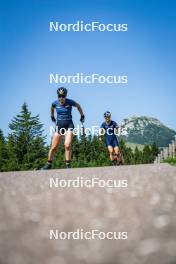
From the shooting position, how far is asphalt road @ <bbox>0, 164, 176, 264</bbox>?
2.15 m

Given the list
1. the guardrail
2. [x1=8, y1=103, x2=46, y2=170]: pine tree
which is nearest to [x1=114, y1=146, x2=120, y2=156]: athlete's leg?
the guardrail

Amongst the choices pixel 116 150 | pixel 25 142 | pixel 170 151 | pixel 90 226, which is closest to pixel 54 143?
pixel 116 150

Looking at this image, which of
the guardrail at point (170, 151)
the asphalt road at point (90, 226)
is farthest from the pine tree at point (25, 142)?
the asphalt road at point (90, 226)

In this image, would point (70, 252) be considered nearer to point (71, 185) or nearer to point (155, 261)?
point (155, 261)

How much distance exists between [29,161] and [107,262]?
145 feet

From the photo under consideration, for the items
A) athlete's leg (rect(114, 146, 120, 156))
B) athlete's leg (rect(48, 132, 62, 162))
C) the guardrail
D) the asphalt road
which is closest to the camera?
the asphalt road

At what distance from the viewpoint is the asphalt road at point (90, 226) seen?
7.06 ft

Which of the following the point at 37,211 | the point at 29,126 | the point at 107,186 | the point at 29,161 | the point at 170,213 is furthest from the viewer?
the point at 29,161

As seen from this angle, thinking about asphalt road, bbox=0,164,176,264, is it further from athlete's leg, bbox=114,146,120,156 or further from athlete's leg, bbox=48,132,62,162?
athlete's leg, bbox=114,146,120,156

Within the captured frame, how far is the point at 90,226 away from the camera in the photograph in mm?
2891

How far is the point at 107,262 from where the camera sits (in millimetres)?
2031

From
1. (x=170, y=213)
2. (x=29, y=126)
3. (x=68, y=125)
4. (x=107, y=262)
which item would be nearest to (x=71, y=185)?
(x=170, y=213)

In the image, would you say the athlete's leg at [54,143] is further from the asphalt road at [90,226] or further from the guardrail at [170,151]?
the guardrail at [170,151]

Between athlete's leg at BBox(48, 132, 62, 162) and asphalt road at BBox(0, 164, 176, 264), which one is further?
athlete's leg at BBox(48, 132, 62, 162)
